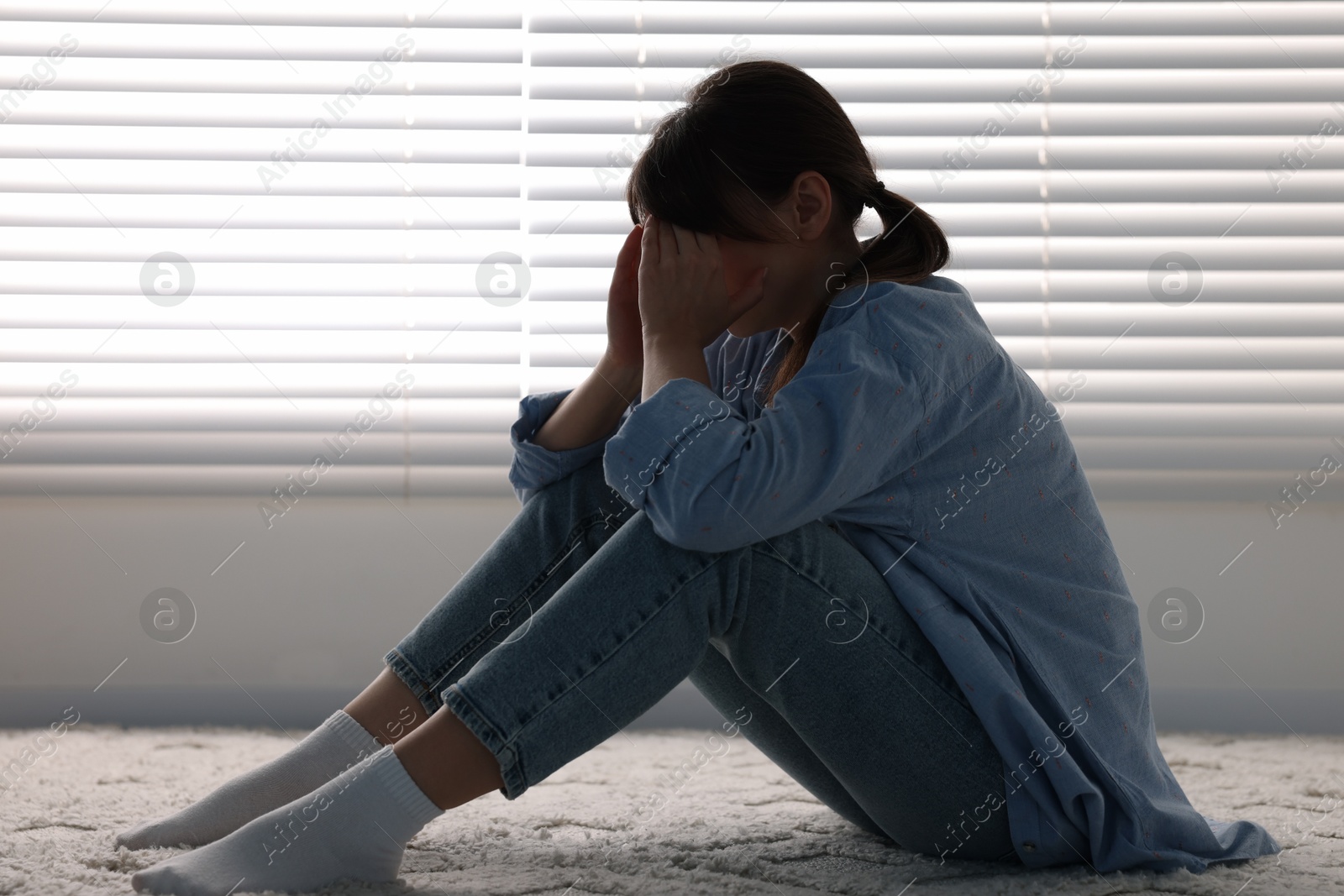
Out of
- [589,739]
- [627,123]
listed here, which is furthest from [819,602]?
[627,123]

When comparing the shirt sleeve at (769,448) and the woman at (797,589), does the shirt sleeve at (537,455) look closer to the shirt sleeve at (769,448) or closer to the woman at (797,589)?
the woman at (797,589)

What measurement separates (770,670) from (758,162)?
0.38 meters

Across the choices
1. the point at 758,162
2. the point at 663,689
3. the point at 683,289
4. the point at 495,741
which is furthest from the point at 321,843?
the point at 758,162

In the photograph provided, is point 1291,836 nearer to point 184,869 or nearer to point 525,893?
point 525,893

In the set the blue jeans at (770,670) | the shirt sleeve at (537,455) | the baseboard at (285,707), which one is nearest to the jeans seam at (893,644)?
the blue jeans at (770,670)

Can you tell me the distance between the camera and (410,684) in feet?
2.86

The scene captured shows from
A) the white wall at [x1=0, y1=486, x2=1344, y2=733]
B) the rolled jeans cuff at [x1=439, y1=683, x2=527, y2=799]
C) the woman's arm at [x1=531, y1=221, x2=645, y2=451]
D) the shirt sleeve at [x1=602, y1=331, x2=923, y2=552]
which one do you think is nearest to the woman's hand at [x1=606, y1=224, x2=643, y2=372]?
the woman's arm at [x1=531, y1=221, x2=645, y2=451]

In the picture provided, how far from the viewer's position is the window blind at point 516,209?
4.89 feet

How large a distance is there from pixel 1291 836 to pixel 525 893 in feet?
2.28

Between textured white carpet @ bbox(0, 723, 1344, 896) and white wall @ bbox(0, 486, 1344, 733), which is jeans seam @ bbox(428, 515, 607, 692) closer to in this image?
textured white carpet @ bbox(0, 723, 1344, 896)

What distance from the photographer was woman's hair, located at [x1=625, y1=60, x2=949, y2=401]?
0.83 meters

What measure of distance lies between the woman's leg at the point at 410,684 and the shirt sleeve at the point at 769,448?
175mm

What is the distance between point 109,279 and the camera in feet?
4.88

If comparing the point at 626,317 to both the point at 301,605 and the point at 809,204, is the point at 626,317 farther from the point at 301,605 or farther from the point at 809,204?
the point at 301,605
